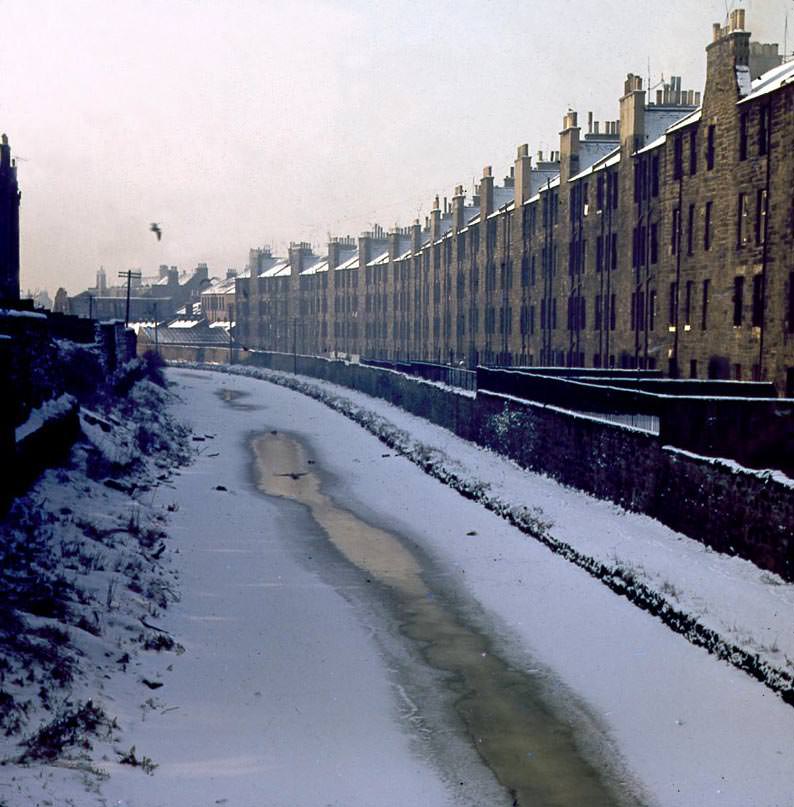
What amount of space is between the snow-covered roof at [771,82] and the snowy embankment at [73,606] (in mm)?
22689

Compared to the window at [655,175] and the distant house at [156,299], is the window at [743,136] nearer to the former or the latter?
the window at [655,175]

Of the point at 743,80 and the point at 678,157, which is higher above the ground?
the point at 743,80

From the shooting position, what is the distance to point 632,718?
41.4 feet

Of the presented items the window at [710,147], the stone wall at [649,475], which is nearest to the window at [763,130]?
the window at [710,147]

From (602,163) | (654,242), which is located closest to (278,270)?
(602,163)

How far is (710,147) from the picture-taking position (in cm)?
3712

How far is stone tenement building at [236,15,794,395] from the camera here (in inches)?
1310

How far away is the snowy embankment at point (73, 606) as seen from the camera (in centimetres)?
1041

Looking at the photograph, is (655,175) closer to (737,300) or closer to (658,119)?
(658,119)

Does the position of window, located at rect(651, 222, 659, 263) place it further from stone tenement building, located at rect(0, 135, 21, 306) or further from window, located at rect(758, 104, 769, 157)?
stone tenement building, located at rect(0, 135, 21, 306)

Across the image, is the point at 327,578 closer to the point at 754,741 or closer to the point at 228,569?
the point at 228,569

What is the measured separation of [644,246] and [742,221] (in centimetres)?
964

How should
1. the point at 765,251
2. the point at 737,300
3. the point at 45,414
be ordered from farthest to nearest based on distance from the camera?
the point at 737,300 < the point at 765,251 < the point at 45,414

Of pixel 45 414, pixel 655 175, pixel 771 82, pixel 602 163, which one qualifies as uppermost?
pixel 602 163
